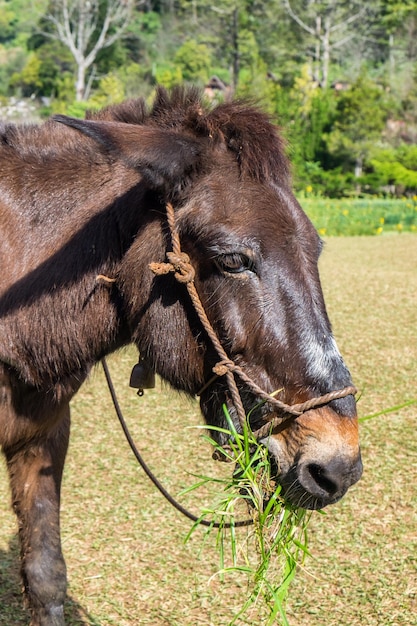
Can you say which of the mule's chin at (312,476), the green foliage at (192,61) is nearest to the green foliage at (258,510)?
the mule's chin at (312,476)

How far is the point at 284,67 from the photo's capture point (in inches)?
2010

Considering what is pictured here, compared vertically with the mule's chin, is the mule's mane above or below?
above

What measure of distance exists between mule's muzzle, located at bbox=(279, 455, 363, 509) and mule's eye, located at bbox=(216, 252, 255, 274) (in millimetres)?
585

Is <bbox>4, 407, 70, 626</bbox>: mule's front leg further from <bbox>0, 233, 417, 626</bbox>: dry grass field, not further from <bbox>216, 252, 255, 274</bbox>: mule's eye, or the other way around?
<bbox>216, 252, 255, 274</bbox>: mule's eye

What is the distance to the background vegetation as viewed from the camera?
32906 mm

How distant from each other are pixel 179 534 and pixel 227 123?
2.58 metres

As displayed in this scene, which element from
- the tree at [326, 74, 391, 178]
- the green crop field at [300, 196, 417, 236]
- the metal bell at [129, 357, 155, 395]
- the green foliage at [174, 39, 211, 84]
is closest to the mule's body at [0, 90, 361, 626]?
the metal bell at [129, 357, 155, 395]

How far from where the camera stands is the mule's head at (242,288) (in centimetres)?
209

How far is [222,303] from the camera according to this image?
7.18 ft

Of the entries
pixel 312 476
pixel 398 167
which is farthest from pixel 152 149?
pixel 398 167

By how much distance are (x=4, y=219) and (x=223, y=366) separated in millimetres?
919

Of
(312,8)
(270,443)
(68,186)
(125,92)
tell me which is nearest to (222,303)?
(270,443)

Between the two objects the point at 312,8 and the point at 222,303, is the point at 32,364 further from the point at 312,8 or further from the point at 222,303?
the point at 312,8

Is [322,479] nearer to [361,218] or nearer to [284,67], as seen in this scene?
[361,218]
